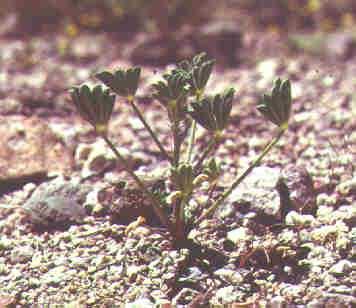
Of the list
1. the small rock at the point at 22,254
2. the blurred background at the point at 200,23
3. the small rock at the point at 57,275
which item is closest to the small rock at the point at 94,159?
the small rock at the point at 22,254

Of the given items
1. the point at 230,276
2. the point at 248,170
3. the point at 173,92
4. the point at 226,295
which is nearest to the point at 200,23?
the point at 173,92

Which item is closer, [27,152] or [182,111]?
[182,111]

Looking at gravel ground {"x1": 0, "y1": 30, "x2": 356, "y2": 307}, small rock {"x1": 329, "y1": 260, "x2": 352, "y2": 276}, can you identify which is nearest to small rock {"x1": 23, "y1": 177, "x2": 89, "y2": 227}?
gravel ground {"x1": 0, "y1": 30, "x2": 356, "y2": 307}

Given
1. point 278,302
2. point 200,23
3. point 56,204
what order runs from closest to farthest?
point 278,302 → point 56,204 → point 200,23

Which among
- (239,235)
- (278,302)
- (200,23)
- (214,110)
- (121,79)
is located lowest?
(278,302)

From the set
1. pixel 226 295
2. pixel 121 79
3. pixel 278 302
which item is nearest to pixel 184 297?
pixel 226 295

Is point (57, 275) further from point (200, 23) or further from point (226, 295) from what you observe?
point (200, 23)

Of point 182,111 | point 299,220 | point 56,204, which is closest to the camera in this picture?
point 182,111

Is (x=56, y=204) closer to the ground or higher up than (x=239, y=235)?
higher up
